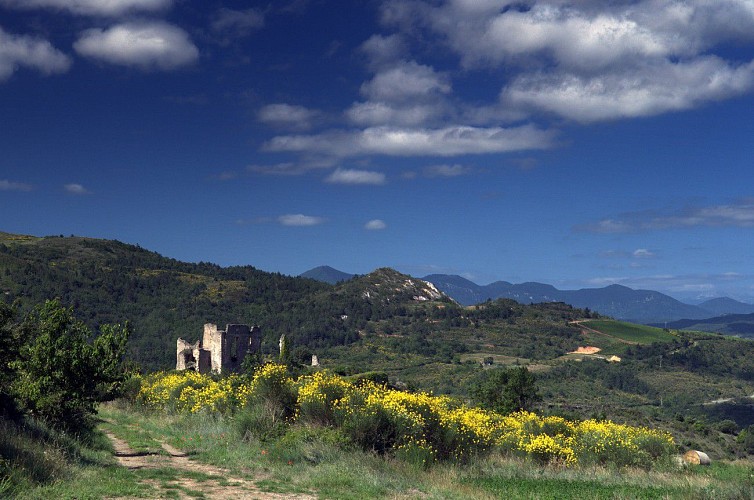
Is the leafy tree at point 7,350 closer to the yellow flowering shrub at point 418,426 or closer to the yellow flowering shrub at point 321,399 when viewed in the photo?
the yellow flowering shrub at point 418,426

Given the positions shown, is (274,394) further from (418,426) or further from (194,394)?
(194,394)

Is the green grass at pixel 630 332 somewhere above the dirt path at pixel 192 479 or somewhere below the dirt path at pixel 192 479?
below

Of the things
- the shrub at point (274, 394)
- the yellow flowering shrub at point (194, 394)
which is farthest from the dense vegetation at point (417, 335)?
the shrub at point (274, 394)

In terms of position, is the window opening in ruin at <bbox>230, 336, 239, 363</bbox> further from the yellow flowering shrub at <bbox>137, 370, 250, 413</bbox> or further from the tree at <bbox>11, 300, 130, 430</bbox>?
the tree at <bbox>11, 300, 130, 430</bbox>

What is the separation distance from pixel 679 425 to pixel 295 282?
446 feet

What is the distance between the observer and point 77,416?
705 inches

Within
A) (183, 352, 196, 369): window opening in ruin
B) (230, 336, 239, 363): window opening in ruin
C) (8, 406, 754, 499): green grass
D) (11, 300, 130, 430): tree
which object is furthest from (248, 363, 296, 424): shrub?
(230, 336, 239, 363): window opening in ruin

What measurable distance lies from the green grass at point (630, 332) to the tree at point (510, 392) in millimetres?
93807

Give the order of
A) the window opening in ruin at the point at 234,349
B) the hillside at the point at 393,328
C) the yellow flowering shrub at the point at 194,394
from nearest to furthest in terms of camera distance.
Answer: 1. the yellow flowering shrub at the point at 194,394
2. the window opening in ruin at the point at 234,349
3. the hillside at the point at 393,328

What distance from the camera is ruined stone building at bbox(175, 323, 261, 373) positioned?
54312mm

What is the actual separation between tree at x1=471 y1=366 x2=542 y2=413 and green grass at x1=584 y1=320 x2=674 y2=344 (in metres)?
93.8

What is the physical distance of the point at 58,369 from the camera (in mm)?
16922

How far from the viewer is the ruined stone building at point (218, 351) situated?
5431cm

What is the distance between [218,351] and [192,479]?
4186 cm
